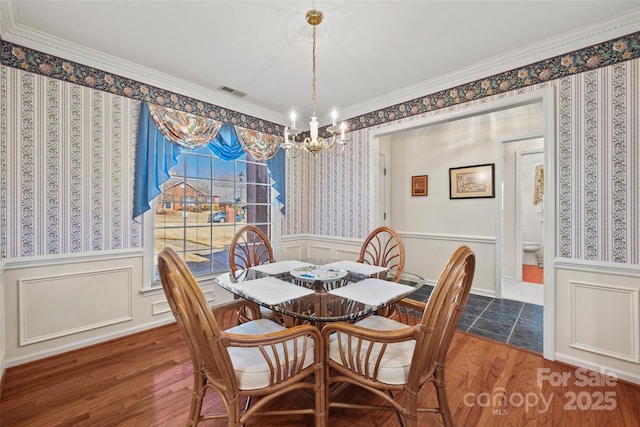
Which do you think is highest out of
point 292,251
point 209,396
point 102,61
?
point 102,61

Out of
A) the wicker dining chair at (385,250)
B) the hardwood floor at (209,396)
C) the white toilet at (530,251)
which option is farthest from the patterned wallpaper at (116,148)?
the white toilet at (530,251)

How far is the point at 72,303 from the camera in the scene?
226 cm

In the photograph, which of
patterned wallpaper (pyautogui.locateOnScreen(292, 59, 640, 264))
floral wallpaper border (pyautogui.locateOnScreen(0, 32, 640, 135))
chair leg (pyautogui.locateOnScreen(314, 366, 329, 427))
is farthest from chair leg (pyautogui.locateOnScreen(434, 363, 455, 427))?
Result: floral wallpaper border (pyautogui.locateOnScreen(0, 32, 640, 135))

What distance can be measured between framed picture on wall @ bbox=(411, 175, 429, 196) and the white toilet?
2.90m

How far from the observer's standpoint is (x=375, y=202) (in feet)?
11.0

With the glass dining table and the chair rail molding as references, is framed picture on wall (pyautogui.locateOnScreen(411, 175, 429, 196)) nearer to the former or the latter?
the glass dining table

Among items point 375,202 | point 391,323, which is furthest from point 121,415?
point 375,202

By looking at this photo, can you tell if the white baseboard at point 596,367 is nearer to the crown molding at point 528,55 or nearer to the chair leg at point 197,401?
the crown molding at point 528,55

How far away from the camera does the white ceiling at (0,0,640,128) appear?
1.79 m

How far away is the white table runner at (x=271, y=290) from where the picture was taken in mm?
1527

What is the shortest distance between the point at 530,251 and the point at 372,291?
18.0ft

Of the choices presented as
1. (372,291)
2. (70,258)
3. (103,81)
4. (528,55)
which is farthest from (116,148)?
(528,55)

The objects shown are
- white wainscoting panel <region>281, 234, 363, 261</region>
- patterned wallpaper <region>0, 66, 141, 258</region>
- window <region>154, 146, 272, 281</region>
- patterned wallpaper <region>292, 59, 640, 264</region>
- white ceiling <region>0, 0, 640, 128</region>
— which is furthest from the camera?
white wainscoting panel <region>281, 234, 363, 261</region>

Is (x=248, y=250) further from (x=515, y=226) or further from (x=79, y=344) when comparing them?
(x=515, y=226)
